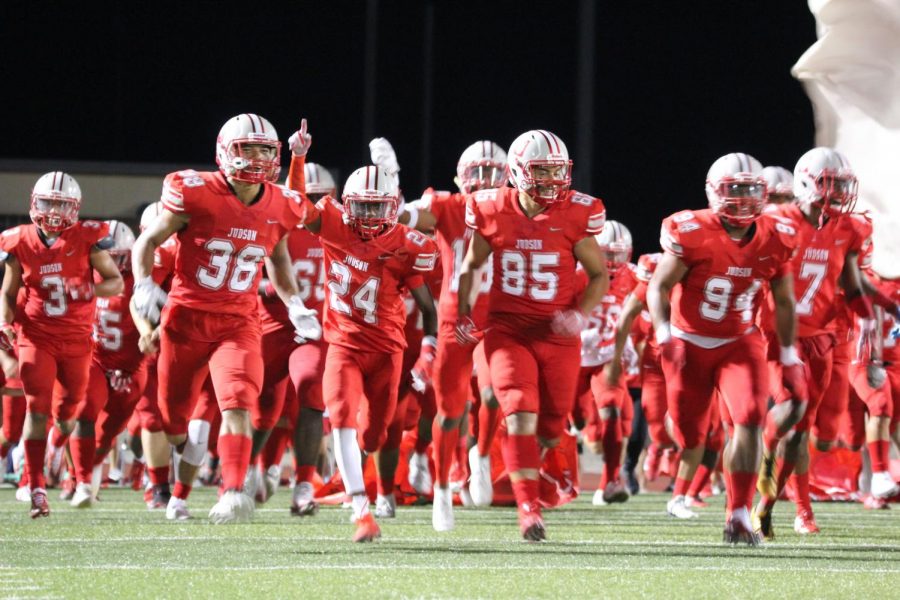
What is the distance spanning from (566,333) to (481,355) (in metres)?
0.63

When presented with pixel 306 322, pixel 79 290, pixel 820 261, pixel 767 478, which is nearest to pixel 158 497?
pixel 79 290

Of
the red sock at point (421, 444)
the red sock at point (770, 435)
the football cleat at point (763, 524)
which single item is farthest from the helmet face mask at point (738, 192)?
the red sock at point (421, 444)

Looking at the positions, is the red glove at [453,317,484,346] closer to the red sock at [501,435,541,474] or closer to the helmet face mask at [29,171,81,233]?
the red sock at [501,435,541,474]

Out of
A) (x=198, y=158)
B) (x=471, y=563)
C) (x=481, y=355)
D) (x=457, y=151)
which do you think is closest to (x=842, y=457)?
(x=481, y=355)

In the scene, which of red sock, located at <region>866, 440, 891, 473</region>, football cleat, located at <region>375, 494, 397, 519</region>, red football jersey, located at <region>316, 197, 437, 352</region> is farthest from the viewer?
red sock, located at <region>866, 440, 891, 473</region>

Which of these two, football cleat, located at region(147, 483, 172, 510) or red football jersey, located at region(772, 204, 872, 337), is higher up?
red football jersey, located at region(772, 204, 872, 337)

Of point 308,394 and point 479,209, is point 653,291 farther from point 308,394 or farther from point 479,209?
point 308,394

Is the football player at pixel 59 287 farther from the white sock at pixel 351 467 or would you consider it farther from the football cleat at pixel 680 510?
the football cleat at pixel 680 510

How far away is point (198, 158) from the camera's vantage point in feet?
→ 56.7

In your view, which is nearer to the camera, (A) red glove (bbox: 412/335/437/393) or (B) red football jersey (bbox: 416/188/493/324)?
(A) red glove (bbox: 412/335/437/393)

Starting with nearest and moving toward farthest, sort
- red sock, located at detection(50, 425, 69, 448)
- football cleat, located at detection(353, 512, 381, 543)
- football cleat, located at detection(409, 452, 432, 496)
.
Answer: football cleat, located at detection(353, 512, 381, 543) < red sock, located at detection(50, 425, 69, 448) < football cleat, located at detection(409, 452, 432, 496)

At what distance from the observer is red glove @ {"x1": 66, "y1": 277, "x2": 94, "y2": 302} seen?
7.83m

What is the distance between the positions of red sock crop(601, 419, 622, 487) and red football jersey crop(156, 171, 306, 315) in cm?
324

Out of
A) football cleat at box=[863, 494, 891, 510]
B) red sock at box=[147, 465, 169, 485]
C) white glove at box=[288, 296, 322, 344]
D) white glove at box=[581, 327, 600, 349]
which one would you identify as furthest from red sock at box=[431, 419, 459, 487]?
football cleat at box=[863, 494, 891, 510]
